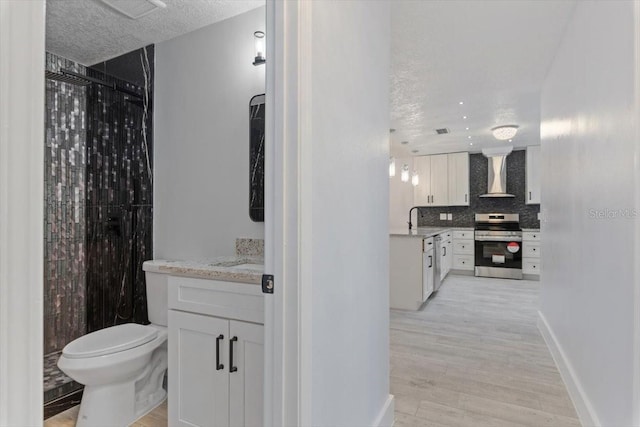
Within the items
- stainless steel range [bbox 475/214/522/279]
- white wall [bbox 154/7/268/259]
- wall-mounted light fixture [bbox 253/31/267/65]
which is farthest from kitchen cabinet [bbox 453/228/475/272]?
wall-mounted light fixture [bbox 253/31/267/65]

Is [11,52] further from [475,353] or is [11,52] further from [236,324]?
[475,353]

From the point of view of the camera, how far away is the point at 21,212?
0.45 meters

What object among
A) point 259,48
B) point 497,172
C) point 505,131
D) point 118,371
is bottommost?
point 118,371

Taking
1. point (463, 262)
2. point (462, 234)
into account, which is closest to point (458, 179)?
point (462, 234)

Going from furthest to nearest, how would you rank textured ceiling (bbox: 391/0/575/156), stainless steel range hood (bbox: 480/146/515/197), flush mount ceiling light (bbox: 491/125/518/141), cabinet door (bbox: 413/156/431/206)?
cabinet door (bbox: 413/156/431/206) < stainless steel range hood (bbox: 480/146/515/197) < flush mount ceiling light (bbox: 491/125/518/141) < textured ceiling (bbox: 391/0/575/156)

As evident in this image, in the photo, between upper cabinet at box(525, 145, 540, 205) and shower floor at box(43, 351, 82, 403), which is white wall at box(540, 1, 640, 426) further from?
upper cabinet at box(525, 145, 540, 205)

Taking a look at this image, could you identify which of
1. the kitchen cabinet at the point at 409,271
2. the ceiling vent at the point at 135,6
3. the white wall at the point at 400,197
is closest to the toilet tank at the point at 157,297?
the ceiling vent at the point at 135,6

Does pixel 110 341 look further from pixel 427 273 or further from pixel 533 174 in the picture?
pixel 533 174

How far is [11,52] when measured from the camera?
17.3 inches

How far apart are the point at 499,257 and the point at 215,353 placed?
6.02 m

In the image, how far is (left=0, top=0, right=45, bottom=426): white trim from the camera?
437 millimetres

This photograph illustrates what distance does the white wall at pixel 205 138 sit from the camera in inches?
89.0

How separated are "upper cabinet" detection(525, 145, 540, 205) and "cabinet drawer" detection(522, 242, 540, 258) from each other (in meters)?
0.80

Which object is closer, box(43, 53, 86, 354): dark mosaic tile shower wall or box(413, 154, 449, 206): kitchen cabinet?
box(43, 53, 86, 354): dark mosaic tile shower wall
